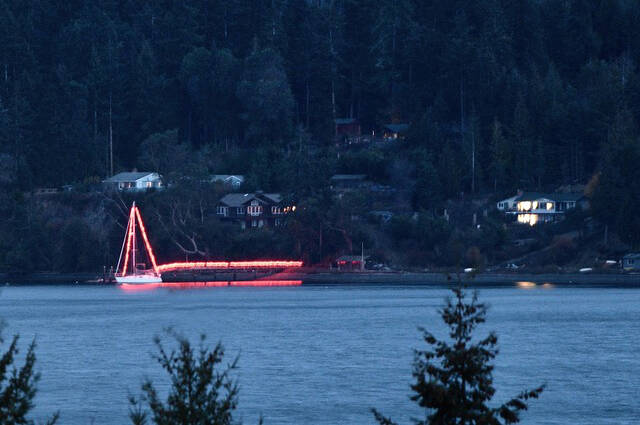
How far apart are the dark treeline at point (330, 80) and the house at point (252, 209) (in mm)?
14190

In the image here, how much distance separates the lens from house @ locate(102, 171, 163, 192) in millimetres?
133375

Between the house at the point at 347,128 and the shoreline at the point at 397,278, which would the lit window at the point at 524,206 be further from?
the house at the point at 347,128

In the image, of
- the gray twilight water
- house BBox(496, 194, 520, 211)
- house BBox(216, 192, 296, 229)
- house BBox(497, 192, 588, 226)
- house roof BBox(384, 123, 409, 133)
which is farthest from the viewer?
house roof BBox(384, 123, 409, 133)

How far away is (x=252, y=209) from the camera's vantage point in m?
126

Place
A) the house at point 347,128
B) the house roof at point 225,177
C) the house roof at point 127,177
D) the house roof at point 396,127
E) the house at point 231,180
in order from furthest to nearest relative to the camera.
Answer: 1. the house at point 347,128
2. the house roof at point 396,127
3. the house roof at point 127,177
4. the house roof at point 225,177
5. the house at point 231,180

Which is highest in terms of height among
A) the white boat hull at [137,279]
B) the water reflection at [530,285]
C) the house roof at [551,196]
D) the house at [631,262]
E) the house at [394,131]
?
the house at [394,131]

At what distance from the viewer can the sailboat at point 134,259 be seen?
→ 122 meters

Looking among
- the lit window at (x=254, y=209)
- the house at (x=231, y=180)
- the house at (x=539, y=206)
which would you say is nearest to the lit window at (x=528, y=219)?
the house at (x=539, y=206)

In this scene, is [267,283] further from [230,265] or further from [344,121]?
[344,121]

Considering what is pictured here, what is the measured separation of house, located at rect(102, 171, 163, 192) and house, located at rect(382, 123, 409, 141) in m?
26.2

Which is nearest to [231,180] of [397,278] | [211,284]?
[211,284]

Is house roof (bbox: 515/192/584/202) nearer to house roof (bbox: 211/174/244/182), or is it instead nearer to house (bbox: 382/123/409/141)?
house (bbox: 382/123/409/141)

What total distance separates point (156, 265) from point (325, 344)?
201 feet

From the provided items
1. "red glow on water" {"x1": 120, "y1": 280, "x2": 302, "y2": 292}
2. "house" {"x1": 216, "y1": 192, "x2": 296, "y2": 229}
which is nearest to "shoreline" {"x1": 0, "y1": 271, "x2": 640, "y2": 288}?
"red glow on water" {"x1": 120, "y1": 280, "x2": 302, "y2": 292}
